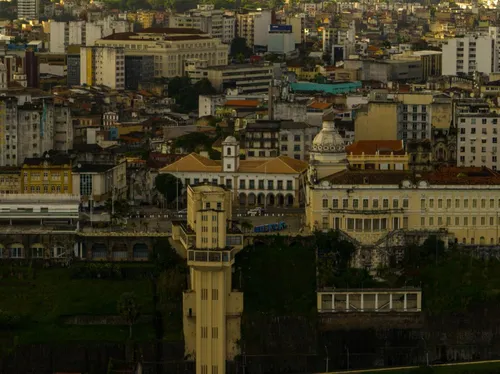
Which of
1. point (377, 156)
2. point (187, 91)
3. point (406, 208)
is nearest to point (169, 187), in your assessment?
point (377, 156)

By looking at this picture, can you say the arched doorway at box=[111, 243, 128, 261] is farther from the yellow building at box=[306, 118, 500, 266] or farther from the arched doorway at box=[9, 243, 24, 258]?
the yellow building at box=[306, 118, 500, 266]

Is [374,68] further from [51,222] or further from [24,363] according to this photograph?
[24,363]

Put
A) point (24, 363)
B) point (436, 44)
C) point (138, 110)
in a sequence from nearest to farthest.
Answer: point (24, 363) → point (138, 110) → point (436, 44)

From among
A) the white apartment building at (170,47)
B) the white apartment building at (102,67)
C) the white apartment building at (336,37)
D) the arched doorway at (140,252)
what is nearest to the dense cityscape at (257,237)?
the arched doorway at (140,252)

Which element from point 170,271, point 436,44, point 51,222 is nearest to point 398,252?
point 170,271

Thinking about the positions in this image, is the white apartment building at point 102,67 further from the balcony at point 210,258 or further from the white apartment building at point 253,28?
the balcony at point 210,258
